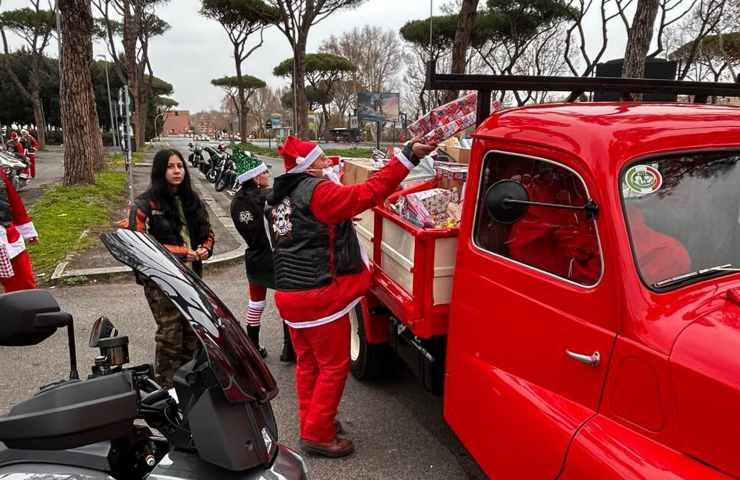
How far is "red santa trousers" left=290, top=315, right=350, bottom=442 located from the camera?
10.6ft

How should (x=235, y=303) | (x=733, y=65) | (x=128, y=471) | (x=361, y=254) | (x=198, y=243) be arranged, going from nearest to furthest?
(x=128, y=471) → (x=361, y=254) → (x=198, y=243) → (x=235, y=303) → (x=733, y=65)

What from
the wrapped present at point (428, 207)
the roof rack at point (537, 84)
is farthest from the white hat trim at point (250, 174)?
the roof rack at point (537, 84)

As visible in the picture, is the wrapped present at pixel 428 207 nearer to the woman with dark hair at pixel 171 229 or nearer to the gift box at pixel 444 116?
the gift box at pixel 444 116

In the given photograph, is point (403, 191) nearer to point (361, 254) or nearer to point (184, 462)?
point (361, 254)

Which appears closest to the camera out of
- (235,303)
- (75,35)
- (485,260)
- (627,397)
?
(627,397)

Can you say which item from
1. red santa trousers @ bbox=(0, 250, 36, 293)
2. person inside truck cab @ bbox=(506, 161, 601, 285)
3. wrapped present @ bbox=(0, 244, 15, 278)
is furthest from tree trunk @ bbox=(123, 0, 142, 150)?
person inside truck cab @ bbox=(506, 161, 601, 285)

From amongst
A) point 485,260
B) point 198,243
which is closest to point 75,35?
point 198,243

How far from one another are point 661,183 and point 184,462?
193cm

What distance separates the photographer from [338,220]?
9.95ft

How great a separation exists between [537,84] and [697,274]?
59.8 inches

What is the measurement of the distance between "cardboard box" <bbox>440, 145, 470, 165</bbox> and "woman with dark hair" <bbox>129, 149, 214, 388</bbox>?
1.98 m

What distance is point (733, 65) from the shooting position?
2356 centimetres

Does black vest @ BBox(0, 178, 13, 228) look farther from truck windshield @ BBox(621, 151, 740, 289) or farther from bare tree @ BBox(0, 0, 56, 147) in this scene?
bare tree @ BBox(0, 0, 56, 147)

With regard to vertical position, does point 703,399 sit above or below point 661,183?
below
